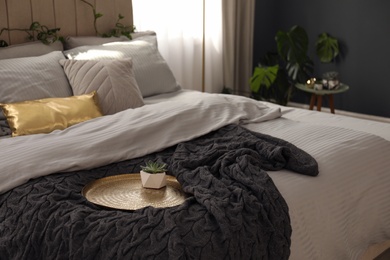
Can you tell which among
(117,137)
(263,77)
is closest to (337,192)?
(117,137)

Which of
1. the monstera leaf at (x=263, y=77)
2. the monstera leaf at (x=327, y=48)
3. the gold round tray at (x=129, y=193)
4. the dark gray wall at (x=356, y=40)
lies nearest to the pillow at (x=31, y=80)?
Answer: the gold round tray at (x=129, y=193)

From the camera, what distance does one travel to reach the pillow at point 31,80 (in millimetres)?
2688

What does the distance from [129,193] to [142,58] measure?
151cm

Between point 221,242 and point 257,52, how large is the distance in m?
3.62

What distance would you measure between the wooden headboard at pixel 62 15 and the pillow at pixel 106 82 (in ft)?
1.62

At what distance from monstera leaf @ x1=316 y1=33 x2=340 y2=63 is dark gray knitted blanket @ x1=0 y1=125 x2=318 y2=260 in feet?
8.62

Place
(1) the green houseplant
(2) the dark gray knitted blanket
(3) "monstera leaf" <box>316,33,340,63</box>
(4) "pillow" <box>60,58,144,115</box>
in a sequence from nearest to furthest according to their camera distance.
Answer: (2) the dark gray knitted blanket < (4) "pillow" <box>60,58,144,115</box> < (1) the green houseplant < (3) "monstera leaf" <box>316,33,340,63</box>

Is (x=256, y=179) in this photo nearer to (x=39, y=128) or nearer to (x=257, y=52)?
(x=39, y=128)

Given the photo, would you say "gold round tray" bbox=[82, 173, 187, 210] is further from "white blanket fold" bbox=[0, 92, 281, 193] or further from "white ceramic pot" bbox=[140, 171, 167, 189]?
"white blanket fold" bbox=[0, 92, 281, 193]

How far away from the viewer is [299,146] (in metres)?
2.31

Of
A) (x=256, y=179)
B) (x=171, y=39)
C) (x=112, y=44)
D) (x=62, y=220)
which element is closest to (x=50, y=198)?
(x=62, y=220)

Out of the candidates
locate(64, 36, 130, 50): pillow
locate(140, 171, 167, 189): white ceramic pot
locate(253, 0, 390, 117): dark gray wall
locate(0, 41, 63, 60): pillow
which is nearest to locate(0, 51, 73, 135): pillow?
locate(0, 41, 63, 60): pillow

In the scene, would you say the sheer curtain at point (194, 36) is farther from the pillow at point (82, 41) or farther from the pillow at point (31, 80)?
the pillow at point (31, 80)

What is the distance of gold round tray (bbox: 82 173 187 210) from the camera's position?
6.00 feet
